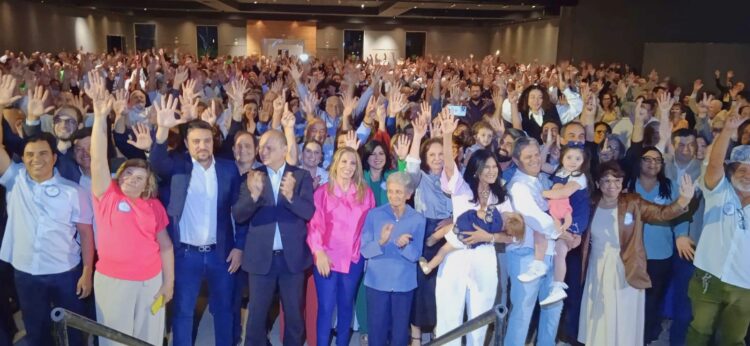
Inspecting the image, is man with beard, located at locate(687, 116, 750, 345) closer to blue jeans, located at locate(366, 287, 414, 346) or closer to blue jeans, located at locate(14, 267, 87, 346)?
blue jeans, located at locate(366, 287, 414, 346)

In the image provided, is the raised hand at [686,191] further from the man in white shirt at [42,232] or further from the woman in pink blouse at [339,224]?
the man in white shirt at [42,232]

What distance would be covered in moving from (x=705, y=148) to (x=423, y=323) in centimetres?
242

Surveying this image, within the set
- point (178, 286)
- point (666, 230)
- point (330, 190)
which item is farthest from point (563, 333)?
point (178, 286)

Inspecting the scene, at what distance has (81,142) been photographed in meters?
3.65

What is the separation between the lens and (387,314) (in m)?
3.55

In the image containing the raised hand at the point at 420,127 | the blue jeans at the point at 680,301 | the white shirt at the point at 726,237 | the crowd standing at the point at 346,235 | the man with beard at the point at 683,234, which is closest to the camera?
the crowd standing at the point at 346,235

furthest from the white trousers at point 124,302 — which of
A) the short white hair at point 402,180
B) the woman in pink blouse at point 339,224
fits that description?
the short white hair at point 402,180

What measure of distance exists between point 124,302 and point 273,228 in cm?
88

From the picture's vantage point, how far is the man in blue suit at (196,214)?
340 cm

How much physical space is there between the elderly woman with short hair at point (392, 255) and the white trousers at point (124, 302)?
121cm

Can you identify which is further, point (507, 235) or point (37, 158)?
point (507, 235)

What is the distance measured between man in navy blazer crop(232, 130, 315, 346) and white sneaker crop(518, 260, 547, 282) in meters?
1.29

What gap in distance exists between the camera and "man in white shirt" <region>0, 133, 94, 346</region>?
3098mm

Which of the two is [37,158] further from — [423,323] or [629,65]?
[629,65]
